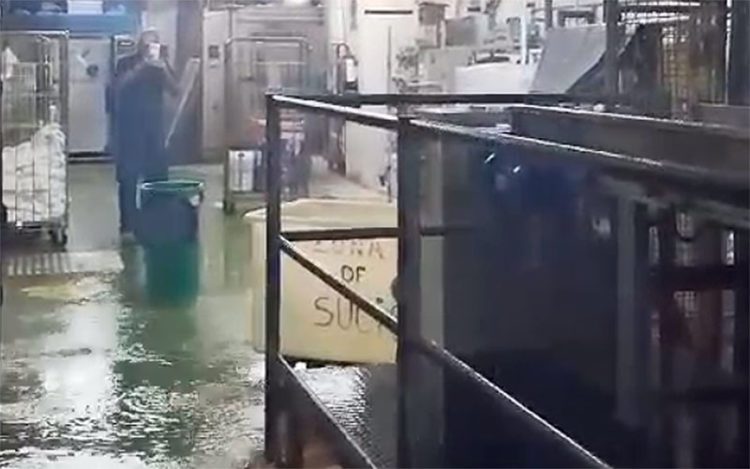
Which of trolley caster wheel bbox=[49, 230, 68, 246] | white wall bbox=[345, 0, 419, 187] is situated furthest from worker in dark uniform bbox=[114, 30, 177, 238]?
white wall bbox=[345, 0, 419, 187]

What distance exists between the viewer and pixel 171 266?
18.2 ft

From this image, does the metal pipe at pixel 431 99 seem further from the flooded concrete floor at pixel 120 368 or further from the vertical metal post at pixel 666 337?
the vertical metal post at pixel 666 337

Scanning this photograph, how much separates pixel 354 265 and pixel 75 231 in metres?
3.79

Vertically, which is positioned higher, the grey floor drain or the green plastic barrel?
the green plastic barrel

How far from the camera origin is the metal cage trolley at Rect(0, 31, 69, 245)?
21.8 feet

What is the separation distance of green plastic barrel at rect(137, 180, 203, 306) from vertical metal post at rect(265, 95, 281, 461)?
84.5 inches

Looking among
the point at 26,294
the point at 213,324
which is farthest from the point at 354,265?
the point at 26,294

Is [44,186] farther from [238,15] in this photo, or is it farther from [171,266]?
[238,15]

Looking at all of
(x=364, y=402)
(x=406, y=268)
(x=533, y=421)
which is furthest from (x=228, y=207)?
(x=533, y=421)

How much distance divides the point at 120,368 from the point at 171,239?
134 centimetres

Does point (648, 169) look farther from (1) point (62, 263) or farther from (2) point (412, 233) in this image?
(1) point (62, 263)

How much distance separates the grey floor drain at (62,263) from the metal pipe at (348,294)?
10.6ft

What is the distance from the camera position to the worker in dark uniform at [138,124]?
7.29m

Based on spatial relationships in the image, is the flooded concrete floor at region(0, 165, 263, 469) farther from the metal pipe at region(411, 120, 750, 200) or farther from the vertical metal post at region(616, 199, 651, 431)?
the metal pipe at region(411, 120, 750, 200)
